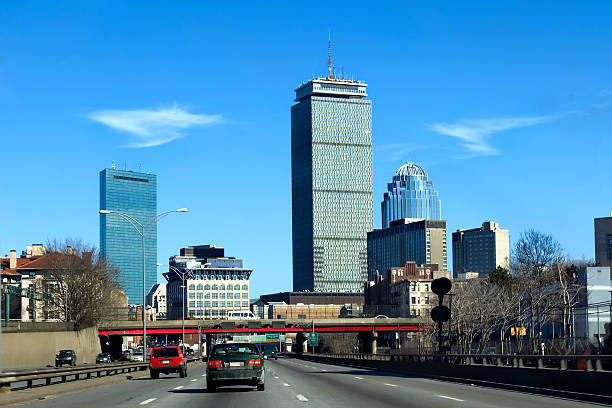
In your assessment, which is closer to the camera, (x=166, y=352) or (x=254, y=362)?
(x=254, y=362)

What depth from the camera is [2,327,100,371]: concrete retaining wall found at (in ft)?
264

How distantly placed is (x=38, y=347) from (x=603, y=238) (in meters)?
144

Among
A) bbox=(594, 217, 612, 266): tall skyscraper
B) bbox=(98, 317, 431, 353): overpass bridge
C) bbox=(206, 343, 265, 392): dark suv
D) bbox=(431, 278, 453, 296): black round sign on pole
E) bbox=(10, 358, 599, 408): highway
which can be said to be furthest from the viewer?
bbox=(594, 217, 612, 266): tall skyscraper

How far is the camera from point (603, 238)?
19738 centimetres

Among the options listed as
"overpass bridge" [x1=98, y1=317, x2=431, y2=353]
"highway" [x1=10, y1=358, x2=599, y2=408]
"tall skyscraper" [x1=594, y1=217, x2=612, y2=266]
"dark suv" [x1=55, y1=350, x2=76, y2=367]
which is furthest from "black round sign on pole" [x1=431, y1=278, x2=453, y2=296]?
"tall skyscraper" [x1=594, y1=217, x2=612, y2=266]

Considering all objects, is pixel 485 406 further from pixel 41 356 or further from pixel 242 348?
pixel 41 356

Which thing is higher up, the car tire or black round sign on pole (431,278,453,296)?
black round sign on pole (431,278,453,296)

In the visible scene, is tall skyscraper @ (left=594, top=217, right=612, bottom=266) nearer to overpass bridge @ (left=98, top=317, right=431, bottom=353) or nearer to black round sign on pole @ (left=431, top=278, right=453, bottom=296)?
overpass bridge @ (left=98, top=317, right=431, bottom=353)

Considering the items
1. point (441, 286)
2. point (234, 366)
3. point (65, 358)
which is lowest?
point (65, 358)

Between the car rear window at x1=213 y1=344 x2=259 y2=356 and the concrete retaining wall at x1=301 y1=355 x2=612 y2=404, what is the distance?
9430mm

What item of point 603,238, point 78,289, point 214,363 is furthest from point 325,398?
point 603,238

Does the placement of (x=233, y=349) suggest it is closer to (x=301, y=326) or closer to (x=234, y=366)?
(x=234, y=366)

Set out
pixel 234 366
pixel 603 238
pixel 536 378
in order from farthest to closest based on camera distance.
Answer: pixel 603 238, pixel 234 366, pixel 536 378

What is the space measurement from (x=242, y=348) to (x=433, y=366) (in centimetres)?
1549
